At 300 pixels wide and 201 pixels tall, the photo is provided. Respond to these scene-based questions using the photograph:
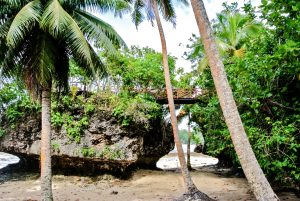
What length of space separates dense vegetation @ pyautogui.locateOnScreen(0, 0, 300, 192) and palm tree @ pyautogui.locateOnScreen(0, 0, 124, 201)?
3.95ft

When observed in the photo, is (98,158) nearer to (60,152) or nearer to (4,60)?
(60,152)

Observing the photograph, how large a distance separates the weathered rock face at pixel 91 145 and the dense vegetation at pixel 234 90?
0.42 metres

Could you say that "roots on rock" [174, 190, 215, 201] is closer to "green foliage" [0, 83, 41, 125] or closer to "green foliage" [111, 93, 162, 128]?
"green foliage" [111, 93, 162, 128]

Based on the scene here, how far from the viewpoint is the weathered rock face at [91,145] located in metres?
15.6

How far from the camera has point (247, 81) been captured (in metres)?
9.41

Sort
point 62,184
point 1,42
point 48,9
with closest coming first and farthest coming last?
point 48,9 < point 1,42 < point 62,184

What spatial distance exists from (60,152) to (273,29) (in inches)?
474

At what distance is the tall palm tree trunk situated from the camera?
5.17 metres

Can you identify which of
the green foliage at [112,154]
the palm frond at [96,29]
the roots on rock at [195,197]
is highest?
the palm frond at [96,29]

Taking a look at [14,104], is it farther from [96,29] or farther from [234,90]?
[234,90]

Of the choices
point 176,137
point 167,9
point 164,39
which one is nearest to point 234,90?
point 176,137

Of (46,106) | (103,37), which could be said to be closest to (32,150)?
(46,106)

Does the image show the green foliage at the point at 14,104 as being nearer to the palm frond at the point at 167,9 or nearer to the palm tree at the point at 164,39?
the palm tree at the point at 164,39

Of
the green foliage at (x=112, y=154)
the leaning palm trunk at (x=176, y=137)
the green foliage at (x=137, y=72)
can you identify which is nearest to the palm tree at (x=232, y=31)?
the green foliage at (x=137, y=72)
